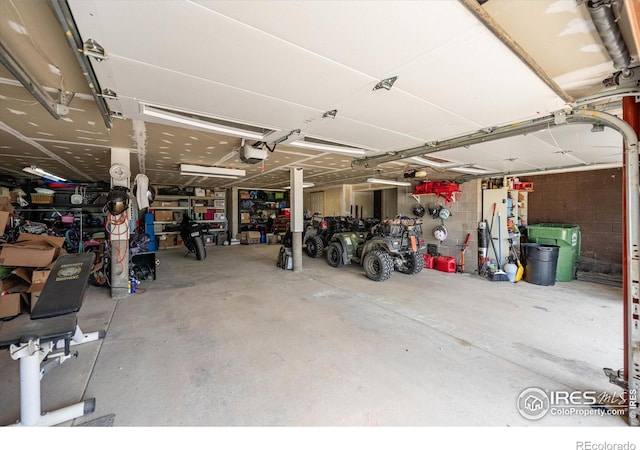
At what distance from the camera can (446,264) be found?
18.7 ft

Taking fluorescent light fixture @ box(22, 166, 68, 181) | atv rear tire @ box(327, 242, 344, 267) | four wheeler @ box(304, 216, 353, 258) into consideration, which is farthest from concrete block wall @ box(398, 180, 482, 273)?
fluorescent light fixture @ box(22, 166, 68, 181)

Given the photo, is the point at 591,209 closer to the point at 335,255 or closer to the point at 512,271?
the point at 512,271

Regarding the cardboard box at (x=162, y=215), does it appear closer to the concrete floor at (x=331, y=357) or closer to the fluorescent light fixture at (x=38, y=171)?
the fluorescent light fixture at (x=38, y=171)

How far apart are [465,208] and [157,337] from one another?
6.24 metres

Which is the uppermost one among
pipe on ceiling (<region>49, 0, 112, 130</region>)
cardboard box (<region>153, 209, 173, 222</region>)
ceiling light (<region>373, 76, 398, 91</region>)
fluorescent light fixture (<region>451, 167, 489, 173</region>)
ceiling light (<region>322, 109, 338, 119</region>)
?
fluorescent light fixture (<region>451, 167, 489, 173</region>)

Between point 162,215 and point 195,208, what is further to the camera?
point 195,208

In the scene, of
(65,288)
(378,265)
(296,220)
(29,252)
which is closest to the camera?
(65,288)

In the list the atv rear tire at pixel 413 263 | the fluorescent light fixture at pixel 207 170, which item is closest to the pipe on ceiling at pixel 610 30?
the atv rear tire at pixel 413 263

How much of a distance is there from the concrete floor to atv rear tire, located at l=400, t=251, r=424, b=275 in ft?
3.58

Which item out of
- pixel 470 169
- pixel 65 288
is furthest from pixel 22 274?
pixel 470 169

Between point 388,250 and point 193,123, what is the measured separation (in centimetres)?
387

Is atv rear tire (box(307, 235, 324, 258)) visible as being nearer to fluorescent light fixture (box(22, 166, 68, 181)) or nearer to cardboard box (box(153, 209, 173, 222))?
cardboard box (box(153, 209, 173, 222))

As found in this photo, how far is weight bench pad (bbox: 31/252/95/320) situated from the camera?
1869mm

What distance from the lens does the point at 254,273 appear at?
17.5 ft
